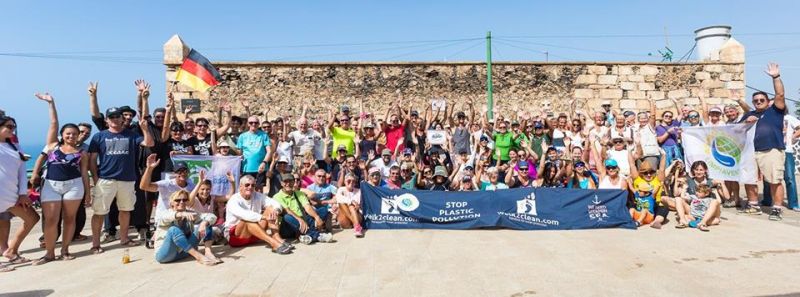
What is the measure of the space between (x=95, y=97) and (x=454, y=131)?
5707mm

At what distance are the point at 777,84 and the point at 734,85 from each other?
7962 mm

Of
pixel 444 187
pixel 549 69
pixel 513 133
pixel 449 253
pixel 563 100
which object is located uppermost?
pixel 549 69

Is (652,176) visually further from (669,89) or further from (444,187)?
(669,89)

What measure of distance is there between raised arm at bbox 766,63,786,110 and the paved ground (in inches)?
82.5

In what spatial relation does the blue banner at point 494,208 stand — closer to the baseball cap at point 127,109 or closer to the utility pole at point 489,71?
the baseball cap at point 127,109

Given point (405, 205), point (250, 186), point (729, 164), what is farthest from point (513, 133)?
point (250, 186)

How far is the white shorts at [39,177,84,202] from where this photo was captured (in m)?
4.61

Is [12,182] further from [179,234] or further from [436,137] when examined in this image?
[436,137]

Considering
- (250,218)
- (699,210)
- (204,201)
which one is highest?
(204,201)

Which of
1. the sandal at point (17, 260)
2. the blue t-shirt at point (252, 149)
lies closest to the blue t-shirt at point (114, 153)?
the sandal at point (17, 260)

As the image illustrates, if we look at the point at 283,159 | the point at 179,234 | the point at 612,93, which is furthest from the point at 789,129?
the point at 179,234

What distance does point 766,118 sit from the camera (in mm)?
6543

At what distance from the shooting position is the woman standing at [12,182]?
4164 mm

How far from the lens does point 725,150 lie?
698cm
